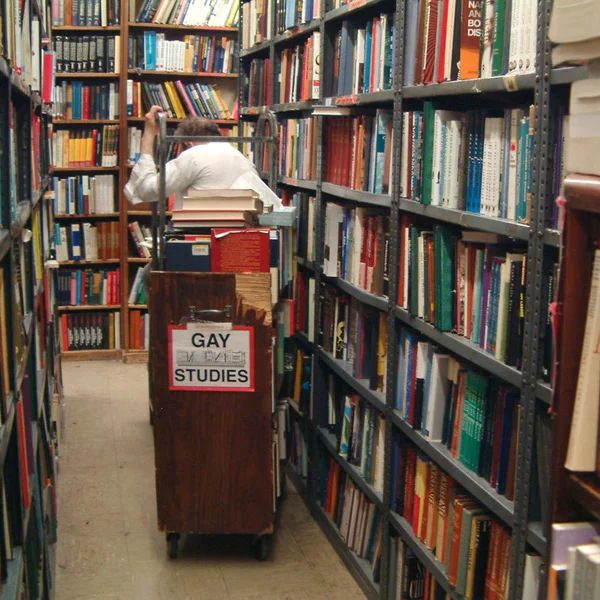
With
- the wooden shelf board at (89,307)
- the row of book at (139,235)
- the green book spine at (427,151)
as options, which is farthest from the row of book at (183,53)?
the green book spine at (427,151)

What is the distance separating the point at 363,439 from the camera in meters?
3.02

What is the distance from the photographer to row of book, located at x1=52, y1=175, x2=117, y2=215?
5.79 meters

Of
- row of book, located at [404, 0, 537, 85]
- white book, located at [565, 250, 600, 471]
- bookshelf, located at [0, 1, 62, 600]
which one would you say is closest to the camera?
white book, located at [565, 250, 600, 471]

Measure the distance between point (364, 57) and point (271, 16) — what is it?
1.54 meters

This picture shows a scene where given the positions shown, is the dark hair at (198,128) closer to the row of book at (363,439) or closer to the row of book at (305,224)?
the row of book at (305,224)

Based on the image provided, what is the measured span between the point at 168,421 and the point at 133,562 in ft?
1.91

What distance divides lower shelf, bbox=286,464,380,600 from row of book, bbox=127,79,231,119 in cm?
301

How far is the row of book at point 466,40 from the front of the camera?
6.02ft

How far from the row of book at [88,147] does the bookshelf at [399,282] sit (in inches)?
69.1

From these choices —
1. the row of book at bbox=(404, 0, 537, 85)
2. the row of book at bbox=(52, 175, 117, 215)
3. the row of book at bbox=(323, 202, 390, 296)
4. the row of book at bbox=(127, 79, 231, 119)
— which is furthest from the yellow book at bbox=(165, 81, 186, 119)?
the row of book at bbox=(404, 0, 537, 85)

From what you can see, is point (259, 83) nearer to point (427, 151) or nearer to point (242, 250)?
point (242, 250)

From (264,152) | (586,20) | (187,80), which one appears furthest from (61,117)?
(586,20)

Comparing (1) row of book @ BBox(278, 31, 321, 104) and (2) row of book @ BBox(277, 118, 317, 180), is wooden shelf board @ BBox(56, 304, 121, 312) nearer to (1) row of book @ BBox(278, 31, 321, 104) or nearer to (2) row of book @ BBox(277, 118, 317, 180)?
(2) row of book @ BBox(277, 118, 317, 180)

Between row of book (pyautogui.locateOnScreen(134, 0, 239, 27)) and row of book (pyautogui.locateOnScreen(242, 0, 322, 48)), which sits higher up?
row of book (pyautogui.locateOnScreen(134, 0, 239, 27))
